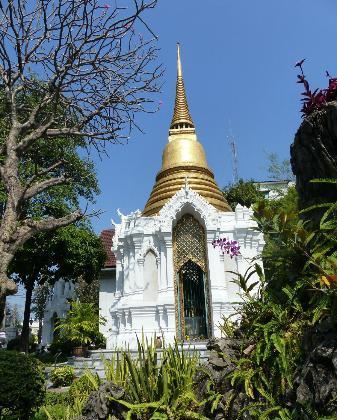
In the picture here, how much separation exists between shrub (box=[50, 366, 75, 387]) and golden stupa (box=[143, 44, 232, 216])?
23.9 feet

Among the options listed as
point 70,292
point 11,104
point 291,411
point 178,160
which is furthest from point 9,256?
point 70,292

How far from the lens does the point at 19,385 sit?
5.63 meters

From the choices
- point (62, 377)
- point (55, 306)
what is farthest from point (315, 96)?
point (55, 306)

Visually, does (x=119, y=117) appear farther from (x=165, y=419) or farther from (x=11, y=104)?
(x=165, y=419)

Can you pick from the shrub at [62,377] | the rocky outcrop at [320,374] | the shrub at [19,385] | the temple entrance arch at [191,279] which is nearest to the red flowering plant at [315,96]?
the rocky outcrop at [320,374]

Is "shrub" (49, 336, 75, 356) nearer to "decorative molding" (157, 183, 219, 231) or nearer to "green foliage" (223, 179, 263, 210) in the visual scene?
"decorative molding" (157, 183, 219, 231)

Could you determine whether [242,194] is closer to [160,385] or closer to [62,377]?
[62,377]

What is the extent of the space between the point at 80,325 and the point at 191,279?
391cm

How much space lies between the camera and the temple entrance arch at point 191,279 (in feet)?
44.3

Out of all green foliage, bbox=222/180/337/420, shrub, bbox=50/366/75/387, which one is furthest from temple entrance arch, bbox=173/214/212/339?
green foliage, bbox=222/180/337/420

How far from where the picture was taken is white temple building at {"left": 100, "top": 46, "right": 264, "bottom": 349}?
13.4m

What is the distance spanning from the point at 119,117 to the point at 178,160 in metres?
10.9

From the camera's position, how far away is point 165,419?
12.4ft

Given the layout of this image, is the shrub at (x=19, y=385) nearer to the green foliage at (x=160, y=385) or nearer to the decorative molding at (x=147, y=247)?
the green foliage at (x=160, y=385)
